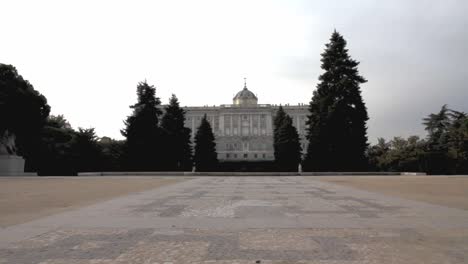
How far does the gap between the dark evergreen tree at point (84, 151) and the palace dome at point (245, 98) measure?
2455 inches

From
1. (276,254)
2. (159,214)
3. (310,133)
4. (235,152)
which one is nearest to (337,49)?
(310,133)

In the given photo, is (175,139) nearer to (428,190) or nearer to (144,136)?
(144,136)

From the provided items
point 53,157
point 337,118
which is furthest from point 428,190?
point 53,157

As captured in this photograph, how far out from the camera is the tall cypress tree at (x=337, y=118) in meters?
46.8

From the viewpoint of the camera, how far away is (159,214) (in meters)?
9.48

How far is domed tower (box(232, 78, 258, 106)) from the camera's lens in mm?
111312

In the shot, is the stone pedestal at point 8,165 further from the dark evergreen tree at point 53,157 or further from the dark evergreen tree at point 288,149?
the dark evergreen tree at point 288,149

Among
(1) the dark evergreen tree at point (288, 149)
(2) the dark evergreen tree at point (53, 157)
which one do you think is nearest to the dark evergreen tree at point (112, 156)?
(2) the dark evergreen tree at point (53, 157)

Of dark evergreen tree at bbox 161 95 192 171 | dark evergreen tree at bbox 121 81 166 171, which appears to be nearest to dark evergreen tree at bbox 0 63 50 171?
dark evergreen tree at bbox 121 81 166 171

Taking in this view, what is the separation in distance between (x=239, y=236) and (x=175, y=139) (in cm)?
5208

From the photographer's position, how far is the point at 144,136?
54.0 metres

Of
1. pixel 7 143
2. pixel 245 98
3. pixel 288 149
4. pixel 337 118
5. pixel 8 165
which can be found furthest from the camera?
pixel 245 98

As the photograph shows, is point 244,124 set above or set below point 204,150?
above

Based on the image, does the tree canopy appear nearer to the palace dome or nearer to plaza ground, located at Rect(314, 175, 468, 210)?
plaza ground, located at Rect(314, 175, 468, 210)
